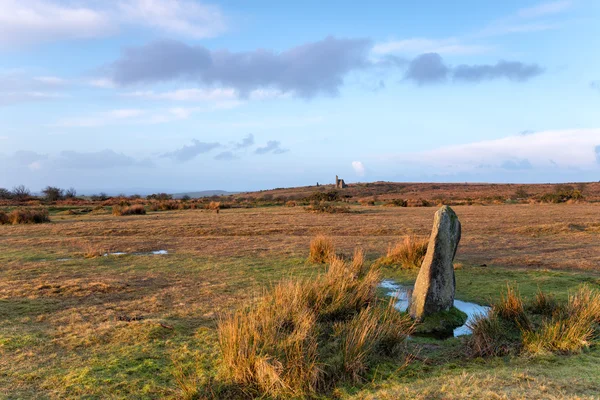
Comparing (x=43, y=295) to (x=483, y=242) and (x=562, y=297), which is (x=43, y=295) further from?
(x=483, y=242)

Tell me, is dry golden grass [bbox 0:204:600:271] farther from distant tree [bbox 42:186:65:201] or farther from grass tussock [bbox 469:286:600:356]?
distant tree [bbox 42:186:65:201]

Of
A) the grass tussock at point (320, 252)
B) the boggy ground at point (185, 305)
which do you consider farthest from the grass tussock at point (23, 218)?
the grass tussock at point (320, 252)

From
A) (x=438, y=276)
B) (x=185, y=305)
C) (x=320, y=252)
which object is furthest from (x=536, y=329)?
(x=320, y=252)

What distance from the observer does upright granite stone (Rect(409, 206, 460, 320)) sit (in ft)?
26.1

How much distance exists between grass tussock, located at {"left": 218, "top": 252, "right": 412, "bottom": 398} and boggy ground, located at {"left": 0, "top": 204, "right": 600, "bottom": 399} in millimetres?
307

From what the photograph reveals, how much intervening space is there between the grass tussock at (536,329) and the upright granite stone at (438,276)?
0.88 meters

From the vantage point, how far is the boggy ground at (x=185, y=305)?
17.0 feet

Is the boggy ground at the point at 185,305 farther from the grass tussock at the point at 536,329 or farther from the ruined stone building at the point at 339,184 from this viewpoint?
the ruined stone building at the point at 339,184

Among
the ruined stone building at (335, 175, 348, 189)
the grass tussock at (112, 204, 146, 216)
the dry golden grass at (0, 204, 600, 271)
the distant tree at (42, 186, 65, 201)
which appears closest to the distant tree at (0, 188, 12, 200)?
the distant tree at (42, 186, 65, 201)

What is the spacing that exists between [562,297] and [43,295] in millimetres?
10578

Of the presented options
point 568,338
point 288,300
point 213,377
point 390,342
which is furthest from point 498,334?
point 213,377

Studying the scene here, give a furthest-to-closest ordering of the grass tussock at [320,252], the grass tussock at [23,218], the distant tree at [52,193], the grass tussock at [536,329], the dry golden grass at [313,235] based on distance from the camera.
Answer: the distant tree at [52,193]
the grass tussock at [23,218]
the dry golden grass at [313,235]
the grass tussock at [320,252]
the grass tussock at [536,329]

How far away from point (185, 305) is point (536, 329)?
20.0 feet

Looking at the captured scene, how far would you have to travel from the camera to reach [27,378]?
17.5ft
